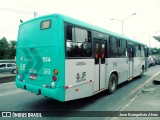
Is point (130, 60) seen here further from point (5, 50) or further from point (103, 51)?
point (5, 50)

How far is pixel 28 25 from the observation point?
738 centimetres

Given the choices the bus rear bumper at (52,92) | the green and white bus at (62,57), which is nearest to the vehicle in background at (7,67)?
the green and white bus at (62,57)

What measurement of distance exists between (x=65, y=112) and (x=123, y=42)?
6112mm

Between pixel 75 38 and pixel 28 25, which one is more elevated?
pixel 28 25

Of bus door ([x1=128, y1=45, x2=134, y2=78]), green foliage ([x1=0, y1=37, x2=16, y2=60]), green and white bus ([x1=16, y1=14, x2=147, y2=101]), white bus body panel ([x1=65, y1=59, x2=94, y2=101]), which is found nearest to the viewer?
green and white bus ([x1=16, y1=14, x2=147, y2=101])

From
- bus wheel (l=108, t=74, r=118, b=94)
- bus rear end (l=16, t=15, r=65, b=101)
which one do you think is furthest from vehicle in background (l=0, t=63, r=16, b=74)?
bus rear end (l=16, t=15, r=65, b=101)

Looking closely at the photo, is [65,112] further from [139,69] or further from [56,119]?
[139,69]

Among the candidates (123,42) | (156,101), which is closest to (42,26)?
(156,101)

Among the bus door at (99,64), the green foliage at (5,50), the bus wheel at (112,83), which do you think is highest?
the green foliage at (5,50)

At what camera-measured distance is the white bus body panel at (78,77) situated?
6272mm

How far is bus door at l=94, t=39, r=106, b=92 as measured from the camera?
7902mm

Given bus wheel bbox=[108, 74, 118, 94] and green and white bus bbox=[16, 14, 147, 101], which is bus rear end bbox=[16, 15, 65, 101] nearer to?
green and white bus bbox=[16, 14, 147, 101]

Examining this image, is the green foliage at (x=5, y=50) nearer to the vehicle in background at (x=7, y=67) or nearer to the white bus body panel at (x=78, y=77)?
the vehicle in background at (x=7, y=67)

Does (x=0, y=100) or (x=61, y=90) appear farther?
(x=0, y=100)
